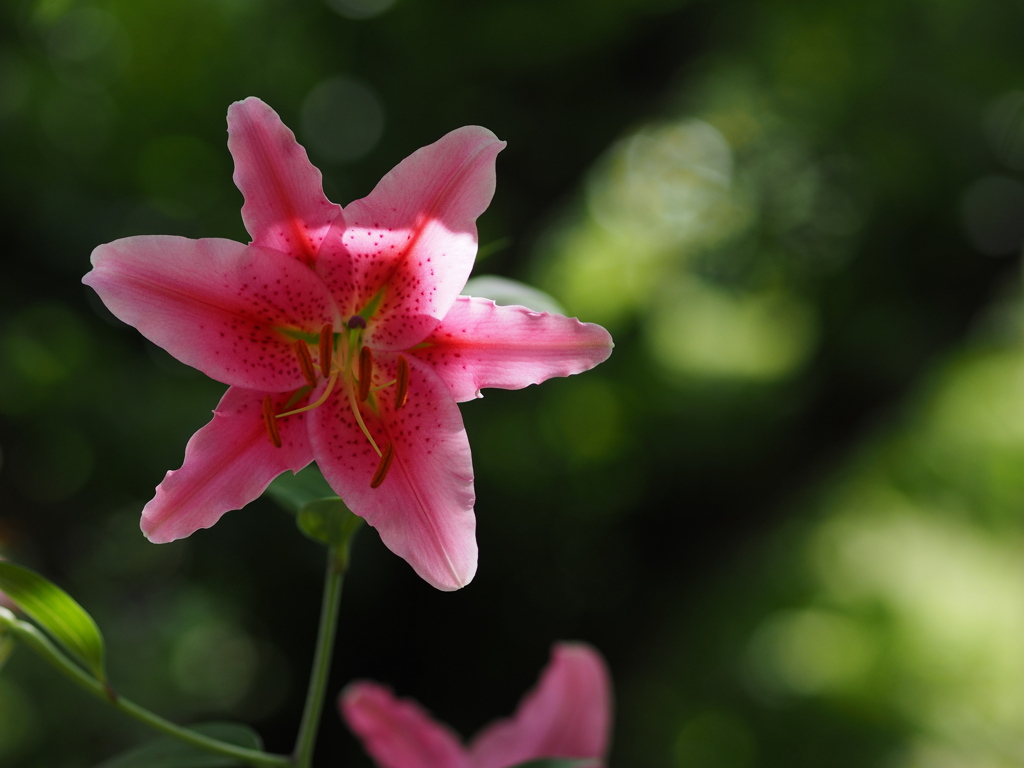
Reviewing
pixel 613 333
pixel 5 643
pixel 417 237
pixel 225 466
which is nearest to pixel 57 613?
pixel 5 643

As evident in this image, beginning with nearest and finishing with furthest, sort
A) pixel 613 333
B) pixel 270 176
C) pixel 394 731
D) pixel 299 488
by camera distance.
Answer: pixel 270 176, pixel 299 488, pixel 394 731, pixel 613 333

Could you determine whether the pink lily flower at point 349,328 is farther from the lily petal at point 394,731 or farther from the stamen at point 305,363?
the lily petal at point 394,731

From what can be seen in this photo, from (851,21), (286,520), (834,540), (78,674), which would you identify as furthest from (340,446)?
(851,21)

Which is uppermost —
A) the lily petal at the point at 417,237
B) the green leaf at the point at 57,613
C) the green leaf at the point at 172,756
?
the lily petal at the point at 417,237

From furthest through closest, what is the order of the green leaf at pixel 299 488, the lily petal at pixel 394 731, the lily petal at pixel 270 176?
the lily petal at pixel 394 731
the green leaf at pixel 299 488
the lily petal at pixel 270 176

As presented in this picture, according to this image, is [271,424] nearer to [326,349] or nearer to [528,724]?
[326,349]

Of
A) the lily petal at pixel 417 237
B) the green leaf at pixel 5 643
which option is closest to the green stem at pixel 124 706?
the green leaf at pixel 5 643

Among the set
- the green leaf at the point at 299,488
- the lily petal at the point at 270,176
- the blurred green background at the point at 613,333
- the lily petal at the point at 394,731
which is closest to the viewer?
the lily petal at the point at 270,176

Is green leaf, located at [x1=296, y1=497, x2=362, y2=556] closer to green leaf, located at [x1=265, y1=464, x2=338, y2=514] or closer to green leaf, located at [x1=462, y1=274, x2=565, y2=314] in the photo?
green leaf, located at [x1=265, y1=464, x2=338, y2=514]
